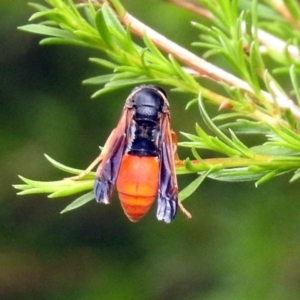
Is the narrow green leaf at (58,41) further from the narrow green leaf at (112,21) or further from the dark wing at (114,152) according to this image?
the dark wing at (114,152)

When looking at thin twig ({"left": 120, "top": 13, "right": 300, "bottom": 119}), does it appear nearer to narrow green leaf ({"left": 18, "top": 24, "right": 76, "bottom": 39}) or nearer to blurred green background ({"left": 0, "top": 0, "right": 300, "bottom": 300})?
narrow green leaf ({"left": 18, "top": 24, "right": 76, "bottom": 39})

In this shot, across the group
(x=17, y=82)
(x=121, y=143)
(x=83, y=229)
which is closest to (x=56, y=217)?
(x=83, y=229)

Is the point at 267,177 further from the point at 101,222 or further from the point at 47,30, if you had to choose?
the point at 101,222

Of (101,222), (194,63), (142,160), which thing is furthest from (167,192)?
(101,222)

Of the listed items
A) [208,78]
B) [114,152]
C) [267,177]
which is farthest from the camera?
[114,152]

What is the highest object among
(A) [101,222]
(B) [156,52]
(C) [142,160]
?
(B) [156,52]

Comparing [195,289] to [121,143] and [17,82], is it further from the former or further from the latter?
[121,143]

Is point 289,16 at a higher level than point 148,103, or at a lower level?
higher

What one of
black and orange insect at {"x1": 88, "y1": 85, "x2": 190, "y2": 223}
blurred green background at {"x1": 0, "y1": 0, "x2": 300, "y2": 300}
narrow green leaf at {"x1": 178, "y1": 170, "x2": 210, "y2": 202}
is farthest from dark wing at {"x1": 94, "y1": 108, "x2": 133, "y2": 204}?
blurred green background at {"x1": 0, "y1": 0, "x2": 300, "y2": 300}
